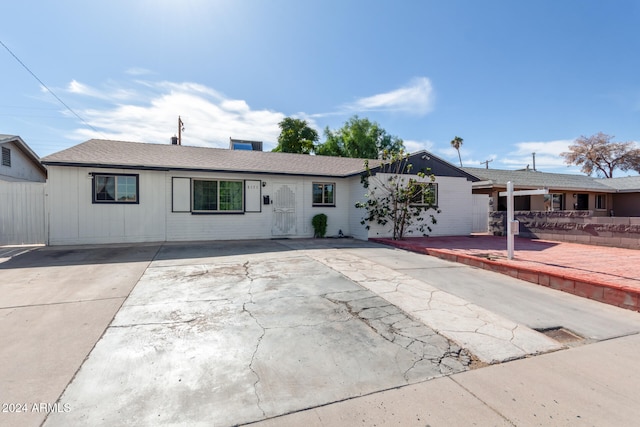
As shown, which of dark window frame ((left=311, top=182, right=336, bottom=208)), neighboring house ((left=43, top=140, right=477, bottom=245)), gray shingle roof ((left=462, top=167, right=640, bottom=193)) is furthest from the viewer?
gray shingle roof ((left=462, top=167, right=640, bottom=193))

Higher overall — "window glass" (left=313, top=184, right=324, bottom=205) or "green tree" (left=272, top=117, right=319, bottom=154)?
"green tree" (left=272, top=117, right=319, bottom=154)

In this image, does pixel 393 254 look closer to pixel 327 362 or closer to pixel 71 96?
pixel 327 362

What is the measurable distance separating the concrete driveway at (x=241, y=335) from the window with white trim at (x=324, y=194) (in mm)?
6616

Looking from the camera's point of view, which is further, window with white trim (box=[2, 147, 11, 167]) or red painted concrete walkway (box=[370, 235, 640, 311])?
window with white trim (box=[2, 147, 11, 167])

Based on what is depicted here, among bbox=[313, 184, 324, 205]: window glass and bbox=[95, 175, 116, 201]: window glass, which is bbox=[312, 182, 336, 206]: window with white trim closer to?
bbox=[313, 184, 324, 205]: window glass

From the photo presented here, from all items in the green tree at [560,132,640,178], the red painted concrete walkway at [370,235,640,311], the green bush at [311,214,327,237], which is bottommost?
the red painted concrete walkway at [370,235,640,311]

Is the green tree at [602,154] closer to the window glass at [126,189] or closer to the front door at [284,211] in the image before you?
the front door at [284,211]

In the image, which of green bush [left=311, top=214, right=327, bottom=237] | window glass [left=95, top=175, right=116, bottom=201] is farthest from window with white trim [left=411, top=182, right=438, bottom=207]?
window glass [left=95, top=175, right=116, bottom=201]

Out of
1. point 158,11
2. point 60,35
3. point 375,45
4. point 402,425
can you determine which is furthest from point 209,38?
point 402,425

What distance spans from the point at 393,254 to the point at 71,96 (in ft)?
53.9

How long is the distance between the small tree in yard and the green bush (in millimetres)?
1547

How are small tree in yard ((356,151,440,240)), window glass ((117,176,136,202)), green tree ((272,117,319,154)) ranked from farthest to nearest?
green tree ((272,117,319,154))
small tree in yard ((356,151,440,240))
window glass ((117,176,136,202))

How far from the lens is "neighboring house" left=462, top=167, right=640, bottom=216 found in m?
17.4

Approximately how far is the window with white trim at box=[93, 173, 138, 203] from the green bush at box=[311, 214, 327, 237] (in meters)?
6.67
